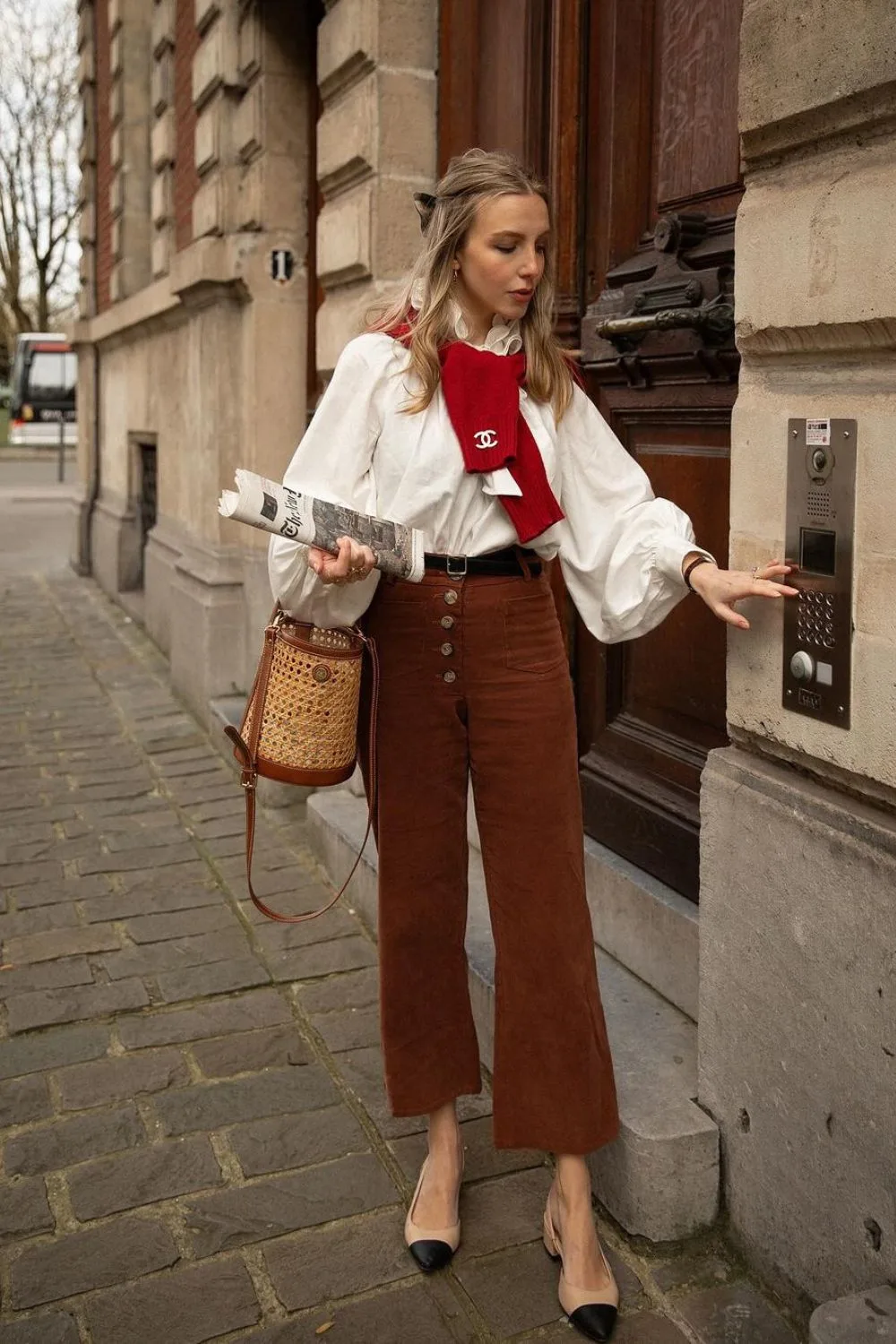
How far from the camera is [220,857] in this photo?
5.19 meters

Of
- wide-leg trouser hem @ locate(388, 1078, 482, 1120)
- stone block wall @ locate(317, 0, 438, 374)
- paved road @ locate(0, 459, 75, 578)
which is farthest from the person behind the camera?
paved road @ locate(0, 459, 75, 578)

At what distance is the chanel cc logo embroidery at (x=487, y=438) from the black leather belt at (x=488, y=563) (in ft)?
0.74

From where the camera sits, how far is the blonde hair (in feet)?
8.59

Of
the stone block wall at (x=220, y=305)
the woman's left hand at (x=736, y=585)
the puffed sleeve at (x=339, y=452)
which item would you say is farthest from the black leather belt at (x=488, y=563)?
the stone block wall at (x=220, y=305)

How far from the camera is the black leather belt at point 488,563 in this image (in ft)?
8.76

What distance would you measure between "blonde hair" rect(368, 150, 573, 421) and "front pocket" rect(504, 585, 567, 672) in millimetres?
380

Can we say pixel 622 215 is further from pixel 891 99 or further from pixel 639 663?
pixel 891 99

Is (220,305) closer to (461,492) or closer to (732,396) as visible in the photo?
(732,396)

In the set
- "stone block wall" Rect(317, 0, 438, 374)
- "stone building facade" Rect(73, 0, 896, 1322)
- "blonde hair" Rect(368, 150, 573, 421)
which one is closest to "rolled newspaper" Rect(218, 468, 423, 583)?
"blonde hair" Rect(368, 150, 573, 421)

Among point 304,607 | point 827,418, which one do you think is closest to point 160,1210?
point 304,607

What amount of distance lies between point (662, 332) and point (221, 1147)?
228cm

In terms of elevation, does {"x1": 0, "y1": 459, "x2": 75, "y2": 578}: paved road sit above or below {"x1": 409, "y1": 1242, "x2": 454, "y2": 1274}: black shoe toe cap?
above

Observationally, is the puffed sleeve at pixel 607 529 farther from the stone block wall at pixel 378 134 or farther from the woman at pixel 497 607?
the stone block wall at pixel 378 134

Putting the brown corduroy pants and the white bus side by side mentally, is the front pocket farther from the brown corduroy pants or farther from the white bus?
the white bus
